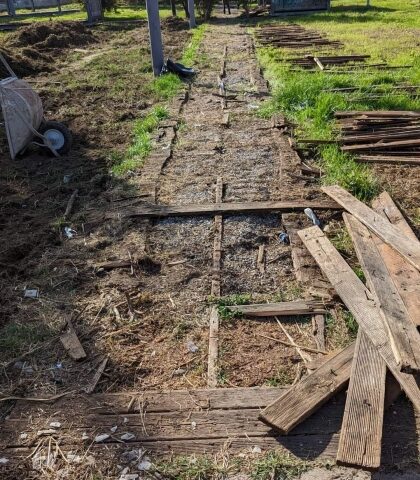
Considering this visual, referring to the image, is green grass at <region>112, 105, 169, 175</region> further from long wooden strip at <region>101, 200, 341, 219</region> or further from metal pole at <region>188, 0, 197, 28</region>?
metal pole at <region>188, 0, 197, 28</region>

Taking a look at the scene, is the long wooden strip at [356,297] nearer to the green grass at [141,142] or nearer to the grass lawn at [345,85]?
the grass lawn at [345,85]

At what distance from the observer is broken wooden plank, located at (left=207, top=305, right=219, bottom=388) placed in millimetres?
3732

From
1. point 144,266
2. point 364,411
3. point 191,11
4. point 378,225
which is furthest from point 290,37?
point 364,411

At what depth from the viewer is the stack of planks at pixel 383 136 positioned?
7.53 meters

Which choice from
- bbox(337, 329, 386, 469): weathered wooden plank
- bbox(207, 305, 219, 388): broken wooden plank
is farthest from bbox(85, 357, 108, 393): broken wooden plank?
bbox(337, 329, 386, 469): weathered wooden plank

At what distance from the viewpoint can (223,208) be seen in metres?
6.17

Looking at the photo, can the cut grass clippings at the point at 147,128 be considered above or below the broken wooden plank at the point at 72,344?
below

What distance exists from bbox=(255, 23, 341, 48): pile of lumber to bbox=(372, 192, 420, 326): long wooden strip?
558 inches

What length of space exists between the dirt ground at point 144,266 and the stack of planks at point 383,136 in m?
0.63

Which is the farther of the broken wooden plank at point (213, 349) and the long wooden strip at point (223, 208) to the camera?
the long wooden strip at point (223, 208)

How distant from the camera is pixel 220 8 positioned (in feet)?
125

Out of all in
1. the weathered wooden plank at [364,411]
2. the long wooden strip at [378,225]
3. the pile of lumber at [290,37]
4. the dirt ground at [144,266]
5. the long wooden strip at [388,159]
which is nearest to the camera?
the weathered wooden plank at [364,411]

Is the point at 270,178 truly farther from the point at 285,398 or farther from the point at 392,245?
the point at 285,398

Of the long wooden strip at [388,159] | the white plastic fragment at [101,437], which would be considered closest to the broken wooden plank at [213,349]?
the white plastic fragment at [101,437]
